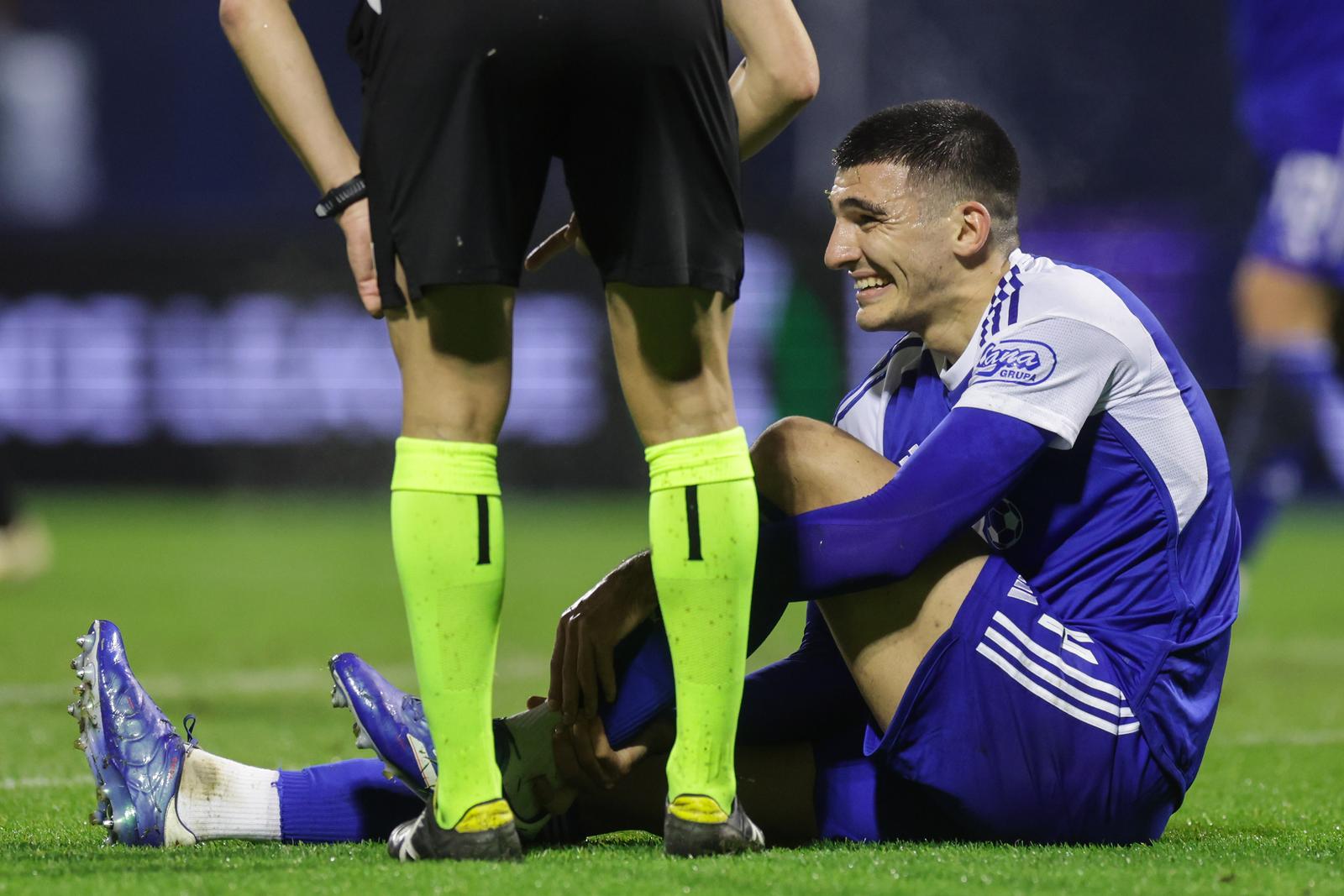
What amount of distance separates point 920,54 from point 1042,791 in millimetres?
9986

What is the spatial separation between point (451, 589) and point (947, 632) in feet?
2.06

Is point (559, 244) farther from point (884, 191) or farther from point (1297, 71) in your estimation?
point (1297, 71)

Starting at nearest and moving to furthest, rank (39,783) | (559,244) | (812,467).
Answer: (812,467) → (559,244) → (39,783)

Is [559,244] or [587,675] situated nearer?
[587,675]

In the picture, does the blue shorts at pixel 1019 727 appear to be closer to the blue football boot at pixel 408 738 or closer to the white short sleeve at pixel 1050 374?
the white short sleeve at pixel 1050 374

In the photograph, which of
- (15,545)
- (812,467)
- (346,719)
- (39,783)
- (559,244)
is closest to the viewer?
(812,467)

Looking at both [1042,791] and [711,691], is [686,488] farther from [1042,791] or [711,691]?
[1042,791]

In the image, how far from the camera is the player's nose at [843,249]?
2.56 metres

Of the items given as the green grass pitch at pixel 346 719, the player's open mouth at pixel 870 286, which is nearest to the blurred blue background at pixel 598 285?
the green grass pitch at pixel 346 719

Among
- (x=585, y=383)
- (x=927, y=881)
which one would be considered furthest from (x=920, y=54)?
(x=927, y=881)

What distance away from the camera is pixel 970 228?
8.28 ft

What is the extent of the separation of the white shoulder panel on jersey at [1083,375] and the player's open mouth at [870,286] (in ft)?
0.69

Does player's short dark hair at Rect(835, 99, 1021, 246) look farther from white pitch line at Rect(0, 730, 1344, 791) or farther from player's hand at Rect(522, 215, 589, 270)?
white pitch line at Rect(0, 730, 1344, 791)

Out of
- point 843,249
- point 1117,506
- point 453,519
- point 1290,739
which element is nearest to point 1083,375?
point 1117,506
